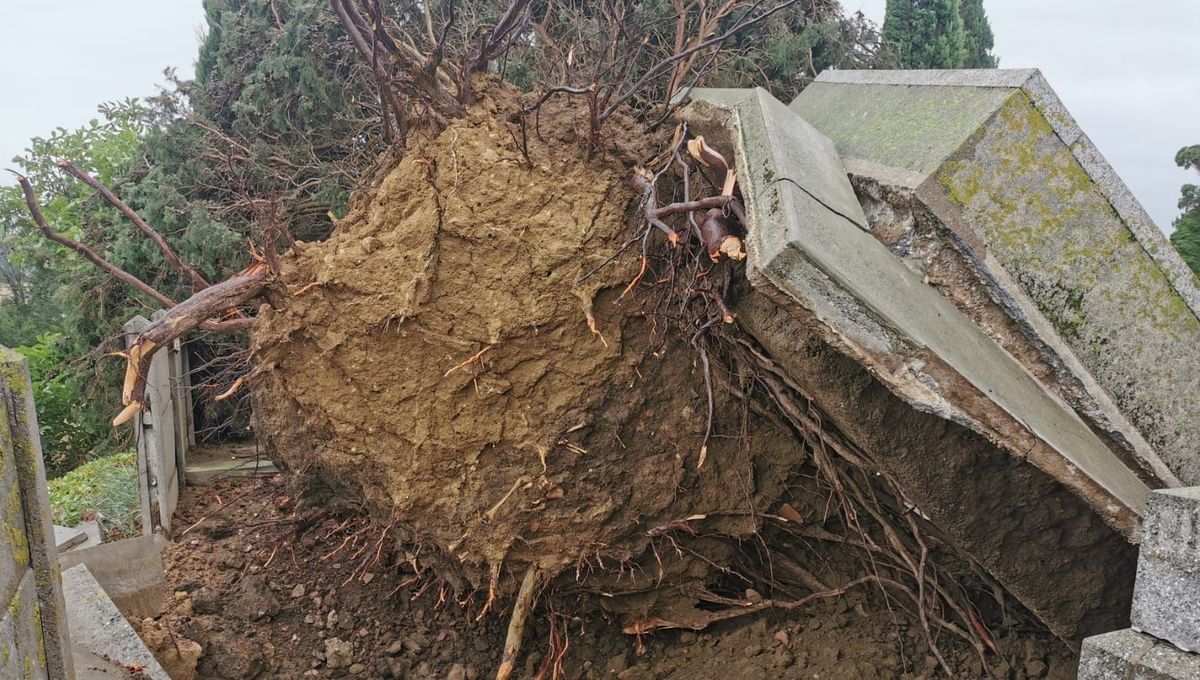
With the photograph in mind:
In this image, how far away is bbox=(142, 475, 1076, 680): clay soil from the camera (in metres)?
3.18

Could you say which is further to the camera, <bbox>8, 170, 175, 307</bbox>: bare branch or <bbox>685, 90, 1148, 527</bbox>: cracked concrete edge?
<bbox>8, 170, 175, 307</bbox>: bare branch

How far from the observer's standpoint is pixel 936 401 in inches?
90.0

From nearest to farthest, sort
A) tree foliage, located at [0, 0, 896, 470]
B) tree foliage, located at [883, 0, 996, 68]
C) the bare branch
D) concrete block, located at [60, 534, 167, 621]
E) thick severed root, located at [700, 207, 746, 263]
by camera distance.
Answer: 1. thick severed root, located at [700, 207, 746, 263]
2. the bare branch
3. concrete block, located at [60, 534, 167, 621]
4. tree foliage, located at [0, 0, 896, 470]
5. tree foliage, located at [883, 0, 996, 68]

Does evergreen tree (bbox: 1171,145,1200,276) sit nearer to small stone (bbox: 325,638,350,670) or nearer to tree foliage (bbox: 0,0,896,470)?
tree foliage (bbox: 0,0,896,470)

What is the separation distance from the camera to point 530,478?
128 inches

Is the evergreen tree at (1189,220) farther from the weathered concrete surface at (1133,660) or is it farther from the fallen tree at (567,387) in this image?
the weathered concrete surface at (1133,660)

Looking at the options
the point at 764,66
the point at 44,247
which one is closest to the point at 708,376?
the point at 764,66

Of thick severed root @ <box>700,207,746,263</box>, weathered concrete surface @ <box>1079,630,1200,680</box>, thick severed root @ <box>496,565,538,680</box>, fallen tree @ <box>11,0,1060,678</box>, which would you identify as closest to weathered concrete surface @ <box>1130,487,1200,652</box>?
weathered concrete surface @ <box>1079,630,1200,680</box>

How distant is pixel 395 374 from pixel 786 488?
168 cm

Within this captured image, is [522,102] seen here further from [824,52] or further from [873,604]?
[824,52]

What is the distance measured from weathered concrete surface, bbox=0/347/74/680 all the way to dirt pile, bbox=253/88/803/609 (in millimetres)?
1287

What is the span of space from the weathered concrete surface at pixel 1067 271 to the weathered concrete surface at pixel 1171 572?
75 centimetres

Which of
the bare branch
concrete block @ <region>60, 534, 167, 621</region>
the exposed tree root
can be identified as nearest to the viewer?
the bare branch

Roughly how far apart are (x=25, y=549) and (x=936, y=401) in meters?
2.54
